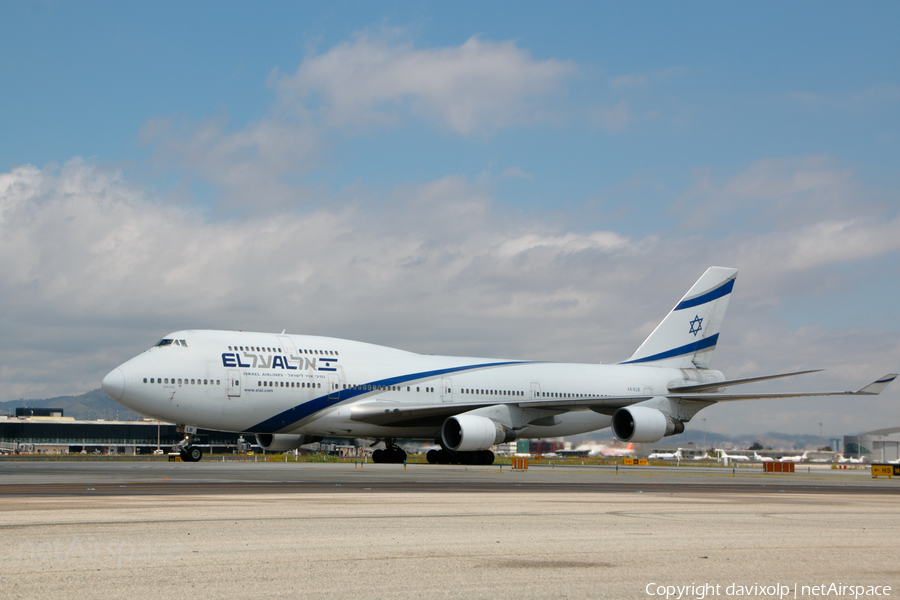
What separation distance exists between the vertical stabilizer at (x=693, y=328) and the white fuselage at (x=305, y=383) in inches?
299

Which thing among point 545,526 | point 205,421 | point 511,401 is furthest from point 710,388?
point 545,526

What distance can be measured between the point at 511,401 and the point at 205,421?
13533 millimetres

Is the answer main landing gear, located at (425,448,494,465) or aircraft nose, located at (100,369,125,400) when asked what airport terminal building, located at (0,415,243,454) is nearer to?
main landing gear, located at (425,448,494,465)

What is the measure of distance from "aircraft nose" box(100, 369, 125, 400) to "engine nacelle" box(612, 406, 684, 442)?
2008cm

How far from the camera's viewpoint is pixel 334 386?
32.7m

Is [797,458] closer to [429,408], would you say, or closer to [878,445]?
[878,445]

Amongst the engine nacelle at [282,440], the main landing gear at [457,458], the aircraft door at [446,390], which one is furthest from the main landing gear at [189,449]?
the aircraft door at [446,390]

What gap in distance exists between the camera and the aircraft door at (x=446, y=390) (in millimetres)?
35781

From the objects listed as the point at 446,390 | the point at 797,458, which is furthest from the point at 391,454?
the point at 797,458

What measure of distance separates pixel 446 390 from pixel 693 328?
16.7 metres

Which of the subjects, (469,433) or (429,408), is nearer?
(469,433)

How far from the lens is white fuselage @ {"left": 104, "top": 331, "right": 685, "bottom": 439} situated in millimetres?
29953

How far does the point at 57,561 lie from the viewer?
682 cm

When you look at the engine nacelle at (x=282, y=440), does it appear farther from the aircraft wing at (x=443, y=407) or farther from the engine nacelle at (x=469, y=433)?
the engine nacelle at (x=469, y=433)
